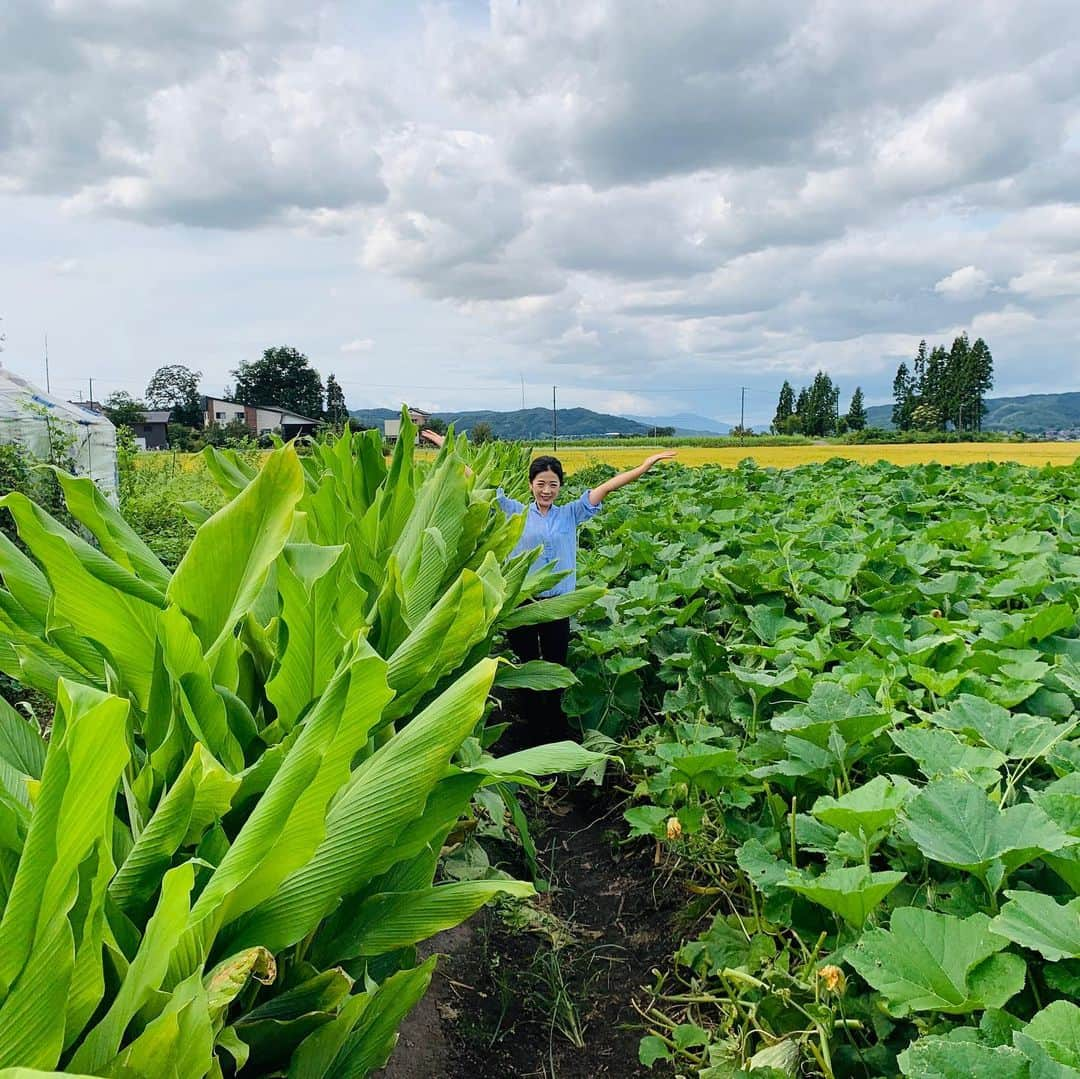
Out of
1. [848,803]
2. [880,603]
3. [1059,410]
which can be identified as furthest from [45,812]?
[1059,410]

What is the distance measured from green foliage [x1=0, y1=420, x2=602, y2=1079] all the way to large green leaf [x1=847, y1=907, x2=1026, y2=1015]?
0.57m

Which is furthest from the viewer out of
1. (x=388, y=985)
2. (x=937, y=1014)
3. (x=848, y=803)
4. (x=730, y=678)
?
(x=730, y=678)

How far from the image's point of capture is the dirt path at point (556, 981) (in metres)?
2.12

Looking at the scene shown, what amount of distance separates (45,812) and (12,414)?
32.9 ft

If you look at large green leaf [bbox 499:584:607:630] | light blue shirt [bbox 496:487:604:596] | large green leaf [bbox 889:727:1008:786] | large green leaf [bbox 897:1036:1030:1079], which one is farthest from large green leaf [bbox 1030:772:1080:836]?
light blue shirt [bbox 496:487:604:596]

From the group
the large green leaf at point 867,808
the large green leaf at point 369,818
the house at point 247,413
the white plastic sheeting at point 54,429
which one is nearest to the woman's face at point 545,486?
the large green leaf at point 867,808

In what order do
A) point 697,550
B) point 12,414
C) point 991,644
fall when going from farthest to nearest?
point 12,414
point 697,550
point 991,644

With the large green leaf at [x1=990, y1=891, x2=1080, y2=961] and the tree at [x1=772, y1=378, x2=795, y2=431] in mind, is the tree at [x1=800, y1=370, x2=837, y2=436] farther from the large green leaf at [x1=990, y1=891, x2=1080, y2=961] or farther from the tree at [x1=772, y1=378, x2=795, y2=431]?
the large green leaf at [x1=990, y1=891, x2=1080, y2=961]

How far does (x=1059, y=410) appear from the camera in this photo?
615 ft

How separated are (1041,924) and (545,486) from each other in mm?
3379

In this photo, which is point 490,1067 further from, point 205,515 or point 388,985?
point 205,515

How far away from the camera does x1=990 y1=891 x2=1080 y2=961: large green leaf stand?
1.29m

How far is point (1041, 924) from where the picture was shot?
132 cm

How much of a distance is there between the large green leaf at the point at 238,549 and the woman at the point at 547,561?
2691 mm
